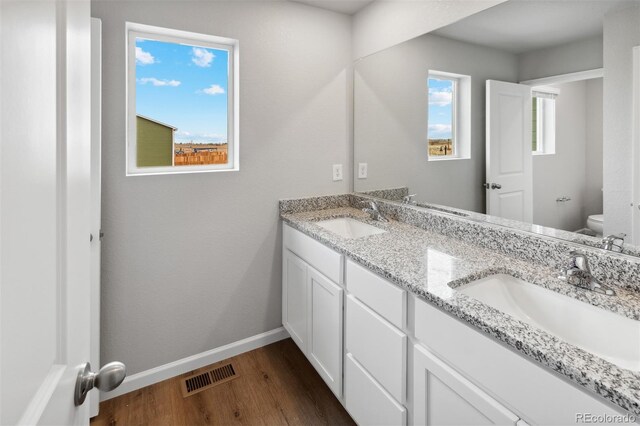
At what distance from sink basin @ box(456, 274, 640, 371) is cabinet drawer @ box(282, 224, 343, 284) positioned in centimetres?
62

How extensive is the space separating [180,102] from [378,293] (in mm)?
1627

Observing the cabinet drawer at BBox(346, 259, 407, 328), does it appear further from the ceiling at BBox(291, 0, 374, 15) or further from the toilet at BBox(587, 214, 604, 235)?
the ceiling at BBox(291, 0, 374, 15)

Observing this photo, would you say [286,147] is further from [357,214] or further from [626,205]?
[626,205]

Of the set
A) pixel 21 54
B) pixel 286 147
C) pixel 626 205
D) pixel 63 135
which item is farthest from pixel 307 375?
pixel 21 54

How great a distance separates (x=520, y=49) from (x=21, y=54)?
1.65 meters

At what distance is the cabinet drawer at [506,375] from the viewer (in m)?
0.74

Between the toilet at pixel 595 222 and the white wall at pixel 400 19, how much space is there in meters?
0.96

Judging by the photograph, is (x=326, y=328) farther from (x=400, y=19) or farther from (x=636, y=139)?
(x=400, y=19)

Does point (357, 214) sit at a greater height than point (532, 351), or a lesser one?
greater

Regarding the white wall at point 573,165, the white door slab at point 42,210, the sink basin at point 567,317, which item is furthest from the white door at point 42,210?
the white wall at point 573,165

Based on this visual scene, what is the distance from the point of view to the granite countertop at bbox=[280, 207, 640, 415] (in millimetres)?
703

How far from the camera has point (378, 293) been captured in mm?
1361

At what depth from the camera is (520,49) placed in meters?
1.45

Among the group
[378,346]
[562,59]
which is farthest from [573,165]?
[378,346]
